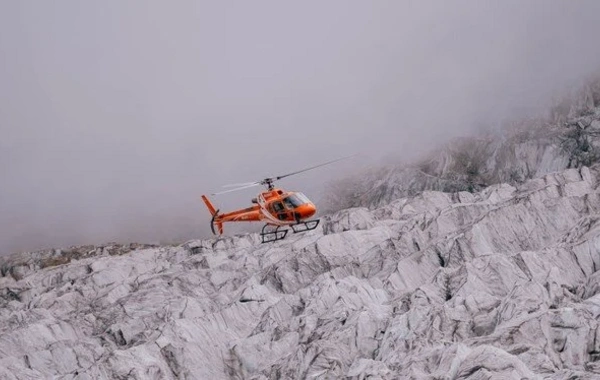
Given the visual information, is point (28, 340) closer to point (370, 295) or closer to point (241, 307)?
point (241, 307)

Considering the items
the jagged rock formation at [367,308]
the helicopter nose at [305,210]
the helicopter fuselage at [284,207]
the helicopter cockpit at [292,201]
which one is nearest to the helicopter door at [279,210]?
the helicopter fuselage at [284,207]

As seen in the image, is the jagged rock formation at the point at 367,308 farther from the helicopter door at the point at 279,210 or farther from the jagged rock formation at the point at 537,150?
the jagged rock formation at the point at 537,150

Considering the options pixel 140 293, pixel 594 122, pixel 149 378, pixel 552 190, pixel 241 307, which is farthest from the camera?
pixel 594 122

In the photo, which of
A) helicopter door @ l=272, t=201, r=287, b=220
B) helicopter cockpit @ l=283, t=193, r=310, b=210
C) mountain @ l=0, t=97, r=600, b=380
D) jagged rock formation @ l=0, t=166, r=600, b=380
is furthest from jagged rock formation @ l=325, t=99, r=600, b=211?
helicopter door @ l=272, t=201, r=287, b=220

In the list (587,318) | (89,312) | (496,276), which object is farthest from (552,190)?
(89,312)

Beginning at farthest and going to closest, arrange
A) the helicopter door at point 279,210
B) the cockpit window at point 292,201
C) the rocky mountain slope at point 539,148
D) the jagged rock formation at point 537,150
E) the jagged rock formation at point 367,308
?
the rocky mountain slope at point 539,148, the jagged rock formation at point 537,150, the helicopter door at point 279,210, the cockpit window at point 292,201, the jagged rock formation at point 367,308
